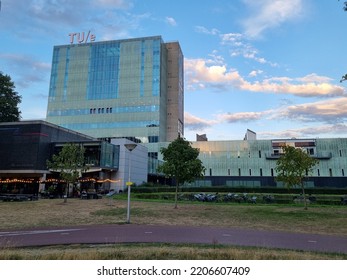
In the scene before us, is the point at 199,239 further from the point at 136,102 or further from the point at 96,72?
the point at 96,72

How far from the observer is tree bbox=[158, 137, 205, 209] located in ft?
92.5

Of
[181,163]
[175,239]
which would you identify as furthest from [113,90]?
[175,239]

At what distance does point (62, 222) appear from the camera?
1845 cm

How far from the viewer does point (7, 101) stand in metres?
61.0

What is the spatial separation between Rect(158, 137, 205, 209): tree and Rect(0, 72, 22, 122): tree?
48.1 meters

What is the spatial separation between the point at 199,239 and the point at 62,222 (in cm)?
1031

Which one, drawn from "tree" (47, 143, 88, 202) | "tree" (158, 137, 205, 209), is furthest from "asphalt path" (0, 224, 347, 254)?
"tree" (47, 143, 88, 202)

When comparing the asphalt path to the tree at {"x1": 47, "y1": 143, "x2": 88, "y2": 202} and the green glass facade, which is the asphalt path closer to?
the tree at {"x1": 47, "y1": 143, "x2": 88, "y2": 202}

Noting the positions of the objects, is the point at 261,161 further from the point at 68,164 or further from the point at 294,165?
the point at 68,164

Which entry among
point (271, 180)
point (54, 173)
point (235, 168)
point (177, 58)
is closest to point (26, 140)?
point (54, 173)

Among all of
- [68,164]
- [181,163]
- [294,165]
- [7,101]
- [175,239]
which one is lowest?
[175,239]

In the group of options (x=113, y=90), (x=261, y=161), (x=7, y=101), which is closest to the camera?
(x=7, y=101)

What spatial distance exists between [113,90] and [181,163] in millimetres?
83645

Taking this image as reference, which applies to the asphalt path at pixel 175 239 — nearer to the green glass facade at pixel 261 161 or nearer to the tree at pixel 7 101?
the tree at pixel 7 101
